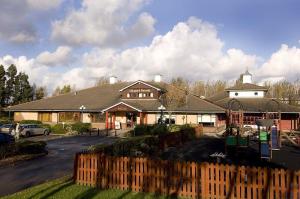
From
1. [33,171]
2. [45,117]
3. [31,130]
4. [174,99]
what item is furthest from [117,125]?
[33,171]

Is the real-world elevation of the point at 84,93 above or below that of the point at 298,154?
above

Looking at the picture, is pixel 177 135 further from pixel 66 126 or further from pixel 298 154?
pixel 66 126

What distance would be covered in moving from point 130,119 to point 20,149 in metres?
27.6

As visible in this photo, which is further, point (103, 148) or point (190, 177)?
point (103, 148)

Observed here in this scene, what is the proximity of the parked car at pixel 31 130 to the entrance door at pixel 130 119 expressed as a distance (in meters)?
12.0

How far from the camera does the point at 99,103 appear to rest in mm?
51531

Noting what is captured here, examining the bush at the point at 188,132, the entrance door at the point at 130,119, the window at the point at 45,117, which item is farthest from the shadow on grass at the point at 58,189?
the window at the point at 45,117

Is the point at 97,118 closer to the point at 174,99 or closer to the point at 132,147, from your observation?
the point at 174,99

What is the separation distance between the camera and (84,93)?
2285 inches

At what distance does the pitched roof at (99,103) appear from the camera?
4553cm

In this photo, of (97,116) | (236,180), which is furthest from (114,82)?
(236,180)

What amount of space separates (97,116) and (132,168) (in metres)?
37.6

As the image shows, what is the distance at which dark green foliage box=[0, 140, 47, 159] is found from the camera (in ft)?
66.0

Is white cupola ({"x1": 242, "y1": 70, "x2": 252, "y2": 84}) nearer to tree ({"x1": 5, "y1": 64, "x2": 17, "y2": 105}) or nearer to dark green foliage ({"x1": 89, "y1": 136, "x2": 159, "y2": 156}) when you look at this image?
dark green foliage ({"x1": 89, "y1": 136, "x2": 159, "y2": 156})
